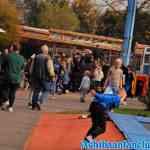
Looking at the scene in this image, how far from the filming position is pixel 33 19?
76188 mm

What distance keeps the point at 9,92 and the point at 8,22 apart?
3418 centimetres

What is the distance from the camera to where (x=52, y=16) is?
7506cm

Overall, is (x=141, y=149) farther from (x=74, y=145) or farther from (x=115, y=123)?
(x=115, y=123)

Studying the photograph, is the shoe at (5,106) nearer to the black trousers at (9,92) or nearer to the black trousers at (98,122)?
the black trousers at (9,92)

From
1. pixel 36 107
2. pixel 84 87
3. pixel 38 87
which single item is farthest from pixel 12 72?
pixel 84 87

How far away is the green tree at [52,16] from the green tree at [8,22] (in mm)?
21340

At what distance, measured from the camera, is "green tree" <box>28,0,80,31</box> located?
245 ft

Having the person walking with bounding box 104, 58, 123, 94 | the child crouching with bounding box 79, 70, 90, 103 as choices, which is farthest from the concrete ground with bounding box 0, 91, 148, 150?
the child crouching with bounding box 79, 70, 90, 103

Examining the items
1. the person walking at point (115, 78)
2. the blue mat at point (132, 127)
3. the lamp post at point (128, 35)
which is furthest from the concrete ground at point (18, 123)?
the lamp post at point (128, 35)

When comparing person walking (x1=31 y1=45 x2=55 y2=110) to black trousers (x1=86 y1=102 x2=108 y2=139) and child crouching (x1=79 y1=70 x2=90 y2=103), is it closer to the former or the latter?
child crouching (x1=79 y1=70 x2=90 y2=103)

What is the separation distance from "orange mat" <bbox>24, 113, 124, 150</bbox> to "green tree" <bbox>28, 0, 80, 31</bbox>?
5924 centimetres

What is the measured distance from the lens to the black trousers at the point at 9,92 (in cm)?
1637

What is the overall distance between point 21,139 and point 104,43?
3351 centimetres

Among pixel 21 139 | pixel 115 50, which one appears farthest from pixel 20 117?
pixel 115 50
